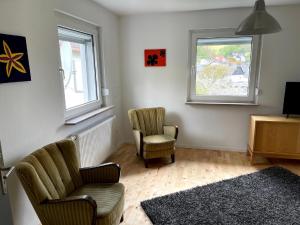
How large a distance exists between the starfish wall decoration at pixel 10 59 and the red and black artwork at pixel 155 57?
91.7 inches

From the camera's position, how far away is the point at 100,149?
3135mm

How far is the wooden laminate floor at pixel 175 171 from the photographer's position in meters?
2.55

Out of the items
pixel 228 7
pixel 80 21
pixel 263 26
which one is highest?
pixel 228 7

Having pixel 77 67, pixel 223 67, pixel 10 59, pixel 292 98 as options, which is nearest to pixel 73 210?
pixel 10 59

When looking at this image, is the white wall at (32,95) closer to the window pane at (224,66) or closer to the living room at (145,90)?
the living room at (145,90)

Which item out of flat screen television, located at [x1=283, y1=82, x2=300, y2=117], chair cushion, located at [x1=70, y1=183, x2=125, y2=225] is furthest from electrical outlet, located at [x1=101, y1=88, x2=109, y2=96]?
flat screen television, located at [x1=283, y1=82, x2=300, y2=117]

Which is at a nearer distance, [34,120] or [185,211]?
[34,120]

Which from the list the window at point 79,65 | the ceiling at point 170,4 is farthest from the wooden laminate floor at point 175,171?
the ceiling at point 170,4

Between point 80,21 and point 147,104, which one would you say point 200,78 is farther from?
point 80,21

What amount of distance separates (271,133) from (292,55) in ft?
4.05

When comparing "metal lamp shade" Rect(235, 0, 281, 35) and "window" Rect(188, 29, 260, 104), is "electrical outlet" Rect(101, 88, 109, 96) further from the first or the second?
"metal lamp shade" Rect(235, 0, 281, 35)

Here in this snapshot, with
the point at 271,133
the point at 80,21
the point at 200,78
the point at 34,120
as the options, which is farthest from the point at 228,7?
the point at 34,120

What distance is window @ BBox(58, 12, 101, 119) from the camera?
2.66 metres

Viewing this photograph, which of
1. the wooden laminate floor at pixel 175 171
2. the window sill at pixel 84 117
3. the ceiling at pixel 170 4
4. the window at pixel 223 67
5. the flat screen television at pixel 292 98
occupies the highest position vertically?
the ceiling at pixel 170 4
